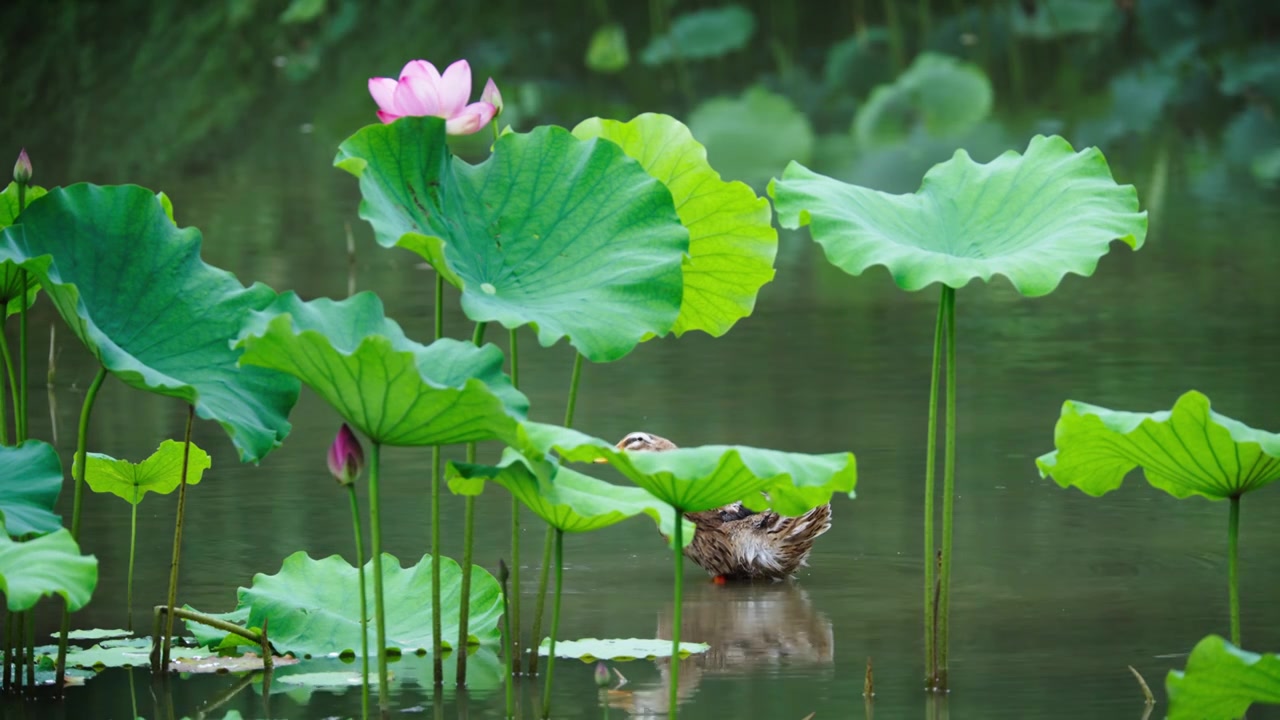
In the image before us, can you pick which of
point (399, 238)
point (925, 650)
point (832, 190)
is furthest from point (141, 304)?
point (925, 650)

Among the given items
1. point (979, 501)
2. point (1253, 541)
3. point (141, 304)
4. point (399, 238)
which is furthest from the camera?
point (979, 501)

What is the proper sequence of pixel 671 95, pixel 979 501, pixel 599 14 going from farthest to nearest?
pixel 599 14 → pixel 671 95 → pixel 979 501

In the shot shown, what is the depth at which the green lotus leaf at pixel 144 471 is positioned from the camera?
11.6 ft

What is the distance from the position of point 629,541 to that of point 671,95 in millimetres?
10750

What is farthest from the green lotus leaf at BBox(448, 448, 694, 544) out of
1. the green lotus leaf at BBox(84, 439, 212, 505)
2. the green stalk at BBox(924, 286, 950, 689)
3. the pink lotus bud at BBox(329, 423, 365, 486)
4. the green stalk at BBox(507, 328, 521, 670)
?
the green lotus leaf at BBox(84, 439, 212, 505)

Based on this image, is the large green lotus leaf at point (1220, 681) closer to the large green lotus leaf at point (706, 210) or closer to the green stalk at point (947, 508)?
the green stalk at point (947, 508)

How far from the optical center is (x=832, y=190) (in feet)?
10.4

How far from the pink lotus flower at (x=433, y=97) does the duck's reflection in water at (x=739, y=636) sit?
0.94 metres

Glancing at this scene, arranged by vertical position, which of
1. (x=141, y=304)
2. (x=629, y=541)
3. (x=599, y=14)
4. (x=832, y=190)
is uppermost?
(x=599, y=14)

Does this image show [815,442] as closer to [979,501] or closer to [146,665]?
[979,501]

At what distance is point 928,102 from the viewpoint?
45.9 ft

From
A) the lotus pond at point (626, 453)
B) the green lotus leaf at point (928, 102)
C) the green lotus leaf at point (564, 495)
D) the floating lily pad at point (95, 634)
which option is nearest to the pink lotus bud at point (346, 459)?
the lotus pond at point (626, 453)

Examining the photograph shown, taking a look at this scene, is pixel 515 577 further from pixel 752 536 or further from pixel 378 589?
pixel 752 536

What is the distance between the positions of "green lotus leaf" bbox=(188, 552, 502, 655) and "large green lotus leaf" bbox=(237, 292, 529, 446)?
745 millimetres
